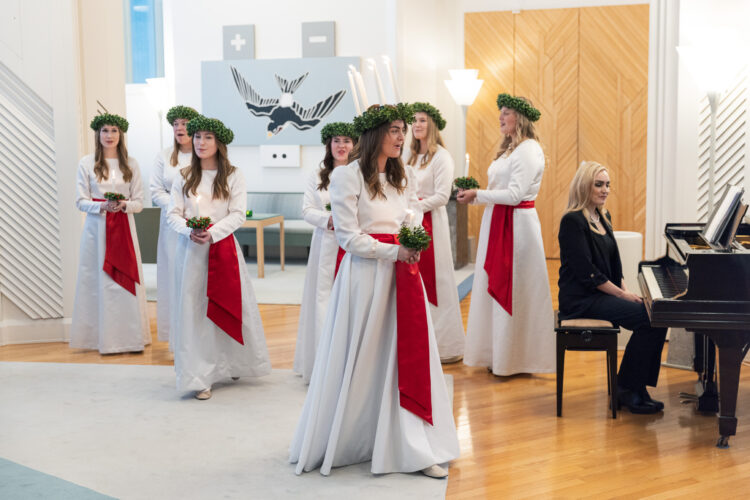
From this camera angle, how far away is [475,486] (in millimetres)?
3555

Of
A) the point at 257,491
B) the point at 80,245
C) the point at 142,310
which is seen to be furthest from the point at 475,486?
the point at 80,245

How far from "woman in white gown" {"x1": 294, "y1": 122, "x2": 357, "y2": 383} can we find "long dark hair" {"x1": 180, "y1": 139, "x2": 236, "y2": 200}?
54 centimetres

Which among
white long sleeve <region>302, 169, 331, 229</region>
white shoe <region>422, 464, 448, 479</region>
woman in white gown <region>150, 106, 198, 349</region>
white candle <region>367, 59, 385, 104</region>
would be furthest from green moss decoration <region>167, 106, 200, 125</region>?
white shoe <region>422, 464, 448, 479</region>

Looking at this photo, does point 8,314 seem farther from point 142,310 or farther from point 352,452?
point 352,452

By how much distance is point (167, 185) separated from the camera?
19.7 ft

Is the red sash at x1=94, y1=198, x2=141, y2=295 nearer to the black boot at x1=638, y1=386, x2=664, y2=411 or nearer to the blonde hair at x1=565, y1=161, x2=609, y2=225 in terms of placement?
the blonde hair at x1=565, y1=161, x2=609, y2=225

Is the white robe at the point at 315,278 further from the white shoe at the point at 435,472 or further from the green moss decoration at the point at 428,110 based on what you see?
the white shoe at the point at 435,472

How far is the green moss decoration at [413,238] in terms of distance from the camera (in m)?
3.53

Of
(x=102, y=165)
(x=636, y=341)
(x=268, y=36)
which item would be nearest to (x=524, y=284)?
(x=636, y=341)

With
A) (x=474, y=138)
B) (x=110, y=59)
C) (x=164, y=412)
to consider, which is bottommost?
(x=164, y=412)

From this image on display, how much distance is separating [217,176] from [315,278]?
858 millimetres

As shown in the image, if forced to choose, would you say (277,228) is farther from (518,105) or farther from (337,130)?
(518,105)

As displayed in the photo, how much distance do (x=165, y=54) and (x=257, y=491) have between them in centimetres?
933

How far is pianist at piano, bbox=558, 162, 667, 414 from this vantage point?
453cm
